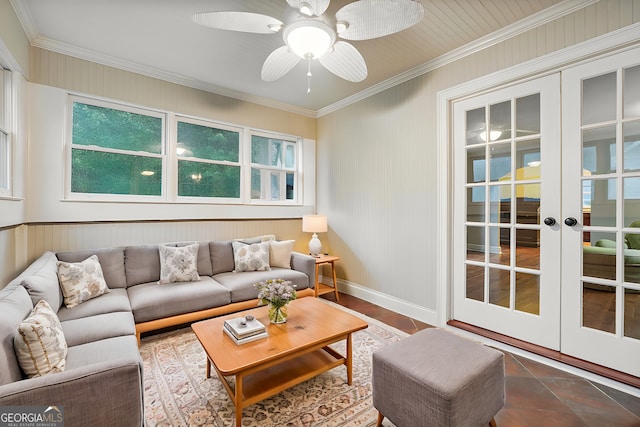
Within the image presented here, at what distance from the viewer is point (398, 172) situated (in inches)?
132

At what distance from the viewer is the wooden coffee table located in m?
1.56

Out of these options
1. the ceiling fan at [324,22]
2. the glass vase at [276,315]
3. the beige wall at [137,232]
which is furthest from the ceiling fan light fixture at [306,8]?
the beige wall at [137,232]

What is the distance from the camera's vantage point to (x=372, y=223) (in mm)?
3697

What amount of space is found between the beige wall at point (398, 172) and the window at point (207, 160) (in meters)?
1.45

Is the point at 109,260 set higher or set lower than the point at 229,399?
higher

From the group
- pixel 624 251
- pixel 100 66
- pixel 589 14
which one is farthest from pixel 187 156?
pixel 624 251

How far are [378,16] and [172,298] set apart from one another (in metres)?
2.74

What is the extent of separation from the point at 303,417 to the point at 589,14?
3.37 meters

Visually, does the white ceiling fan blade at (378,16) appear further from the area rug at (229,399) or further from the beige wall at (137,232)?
the beige wall at (137,232)

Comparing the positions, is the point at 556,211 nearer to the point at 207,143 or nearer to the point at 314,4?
the point at 314,4

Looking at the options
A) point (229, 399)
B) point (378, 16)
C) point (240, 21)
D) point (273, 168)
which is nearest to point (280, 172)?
point (273, 168)

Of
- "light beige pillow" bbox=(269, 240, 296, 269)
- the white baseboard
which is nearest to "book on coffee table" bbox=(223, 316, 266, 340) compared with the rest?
"light beige pillow" bbox=(269, 240, 296, 269)

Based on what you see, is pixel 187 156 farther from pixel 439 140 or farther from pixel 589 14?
pixel 589 14

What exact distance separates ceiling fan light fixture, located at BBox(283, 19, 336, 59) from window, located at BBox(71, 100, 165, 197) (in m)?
2.31
